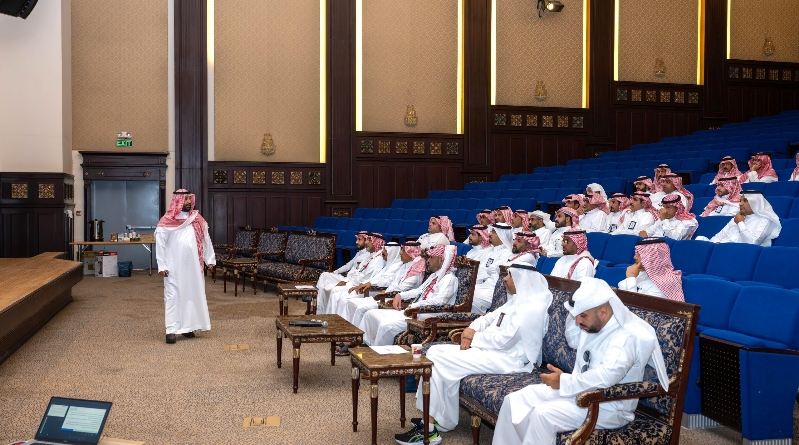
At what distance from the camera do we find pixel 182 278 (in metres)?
6.24

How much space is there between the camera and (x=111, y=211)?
1205cm

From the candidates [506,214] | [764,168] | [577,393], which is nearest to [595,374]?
[577,393]

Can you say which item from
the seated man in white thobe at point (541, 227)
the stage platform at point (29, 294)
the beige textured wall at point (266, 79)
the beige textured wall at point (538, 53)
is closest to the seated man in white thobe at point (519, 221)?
the seated man in white thobe at point (541, 227)

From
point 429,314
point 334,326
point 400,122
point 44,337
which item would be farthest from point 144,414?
point 400,122

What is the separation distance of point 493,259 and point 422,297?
1.36m

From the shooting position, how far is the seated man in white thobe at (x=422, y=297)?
195 inches

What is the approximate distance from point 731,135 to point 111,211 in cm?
1033

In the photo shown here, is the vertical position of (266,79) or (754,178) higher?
(266,79)

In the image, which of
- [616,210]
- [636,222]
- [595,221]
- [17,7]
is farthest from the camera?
[17,7]

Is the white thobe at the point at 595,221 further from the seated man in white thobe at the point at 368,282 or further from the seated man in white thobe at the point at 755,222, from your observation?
the seated man in white thobe at the point at 368,282

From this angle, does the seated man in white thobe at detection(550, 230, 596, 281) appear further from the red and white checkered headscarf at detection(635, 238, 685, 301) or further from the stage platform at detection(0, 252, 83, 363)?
the stage platform at detection(0, 252, 83, 363)

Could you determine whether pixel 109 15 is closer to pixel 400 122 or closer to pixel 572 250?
pixel 400 122

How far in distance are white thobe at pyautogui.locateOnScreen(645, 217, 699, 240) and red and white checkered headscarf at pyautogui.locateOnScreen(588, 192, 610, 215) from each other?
150 centimetres

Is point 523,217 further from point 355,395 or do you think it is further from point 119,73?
point 119,73
